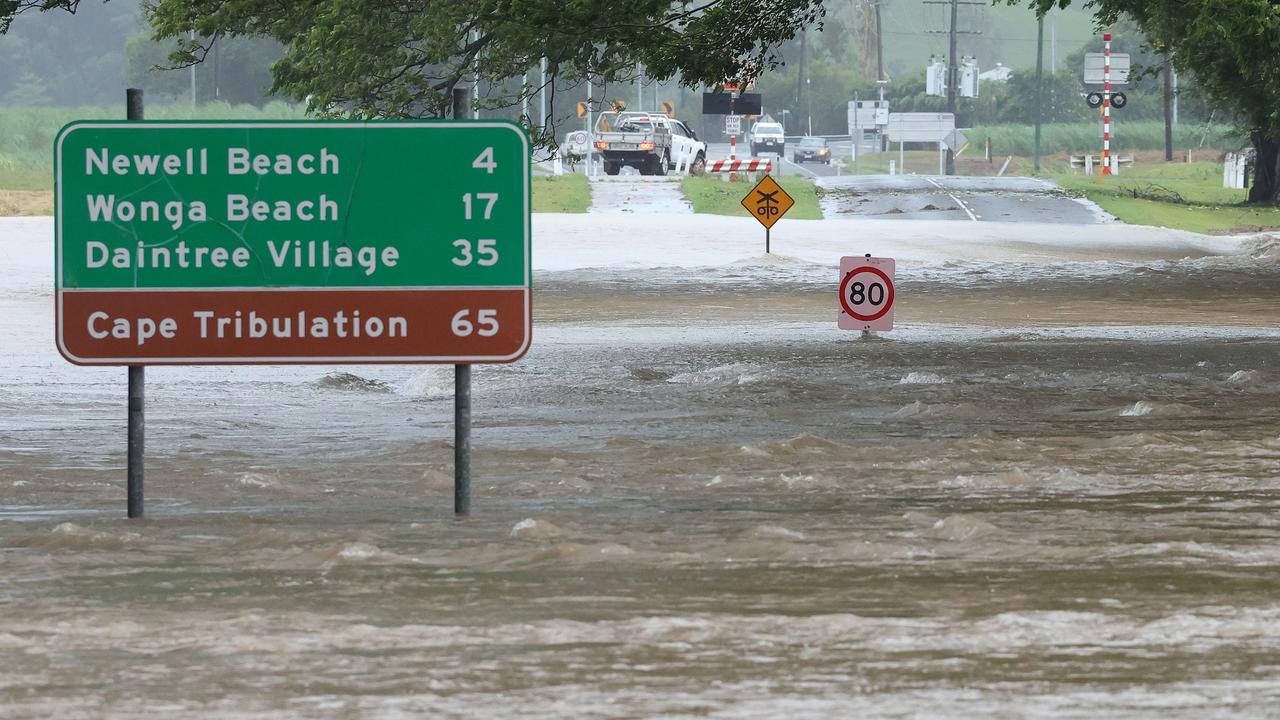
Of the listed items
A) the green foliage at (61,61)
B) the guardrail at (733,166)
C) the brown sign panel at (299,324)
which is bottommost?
the brown sign panel at (299,324)

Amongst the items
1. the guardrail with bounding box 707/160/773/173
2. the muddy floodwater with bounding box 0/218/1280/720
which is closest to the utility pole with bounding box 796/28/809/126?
the guardrail with bounding box 707/160/773/173

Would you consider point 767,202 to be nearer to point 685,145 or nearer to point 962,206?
point 962,206

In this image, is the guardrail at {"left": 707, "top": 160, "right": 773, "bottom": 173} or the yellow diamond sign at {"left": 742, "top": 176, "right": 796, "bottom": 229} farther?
the guardrail at {"left": 707, "top": 160, "right": 773, "bottom": 173}

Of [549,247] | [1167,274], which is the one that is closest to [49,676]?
[1167,274]

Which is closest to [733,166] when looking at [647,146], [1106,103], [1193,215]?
[647,146]

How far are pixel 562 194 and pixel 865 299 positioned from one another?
34.7 metres

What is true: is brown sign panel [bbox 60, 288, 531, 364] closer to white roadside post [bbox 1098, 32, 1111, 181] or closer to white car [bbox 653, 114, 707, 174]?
white roadside post [bbox 1098, 32, 1111, 181]

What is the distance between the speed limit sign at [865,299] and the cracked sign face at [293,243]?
10.7 meters

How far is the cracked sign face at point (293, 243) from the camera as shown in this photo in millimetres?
7742

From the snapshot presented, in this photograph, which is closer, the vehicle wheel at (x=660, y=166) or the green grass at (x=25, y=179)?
the green grass at (x=25, y=179)

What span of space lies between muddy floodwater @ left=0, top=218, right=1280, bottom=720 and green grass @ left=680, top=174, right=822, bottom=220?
33453 millimetres

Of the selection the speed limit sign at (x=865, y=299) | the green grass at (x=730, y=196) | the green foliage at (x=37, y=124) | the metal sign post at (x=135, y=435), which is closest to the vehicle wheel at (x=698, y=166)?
the green grass at (x=730, y=196)

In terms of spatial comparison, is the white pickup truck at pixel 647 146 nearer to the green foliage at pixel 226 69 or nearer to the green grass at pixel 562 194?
the green grass at pixel 562 194

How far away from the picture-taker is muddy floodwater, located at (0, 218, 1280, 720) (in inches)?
203
